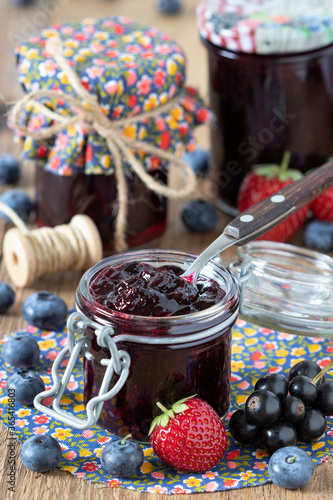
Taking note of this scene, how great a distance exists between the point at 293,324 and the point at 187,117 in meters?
0.71

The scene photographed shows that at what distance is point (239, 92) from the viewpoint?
2.12 metres

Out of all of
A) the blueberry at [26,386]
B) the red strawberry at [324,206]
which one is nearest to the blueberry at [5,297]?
the blueberry at [26,386]

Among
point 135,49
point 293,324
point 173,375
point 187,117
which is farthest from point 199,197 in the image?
point 173,375

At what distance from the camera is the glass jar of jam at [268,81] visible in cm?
202

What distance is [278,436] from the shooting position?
1325 mm

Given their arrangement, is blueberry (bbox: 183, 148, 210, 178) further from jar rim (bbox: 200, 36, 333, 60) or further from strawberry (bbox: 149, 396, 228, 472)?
strawberry (bbox: 149, 396, 228, 472)

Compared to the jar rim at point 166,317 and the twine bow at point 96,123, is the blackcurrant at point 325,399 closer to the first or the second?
the jar rim at point 166,317

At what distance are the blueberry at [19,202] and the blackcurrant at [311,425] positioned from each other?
1192mm

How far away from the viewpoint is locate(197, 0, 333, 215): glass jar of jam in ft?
6.63

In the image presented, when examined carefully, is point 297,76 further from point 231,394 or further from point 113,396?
point 113,396

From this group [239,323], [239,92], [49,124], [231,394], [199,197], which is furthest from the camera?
[199,197]

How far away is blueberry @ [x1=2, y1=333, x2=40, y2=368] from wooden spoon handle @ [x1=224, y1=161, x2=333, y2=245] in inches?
18.8

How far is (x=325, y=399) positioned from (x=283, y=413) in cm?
11

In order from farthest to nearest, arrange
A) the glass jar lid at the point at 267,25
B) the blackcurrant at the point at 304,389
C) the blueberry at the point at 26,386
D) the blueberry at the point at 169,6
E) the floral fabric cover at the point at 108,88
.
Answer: the blueberry at the point at 169,6 < the glass jar lid at the point at 267,25 < the floral fabric cover at the point at 108,88 < the blueberry at the point at 26,386 < the blackcurrant at the point at 304,389
